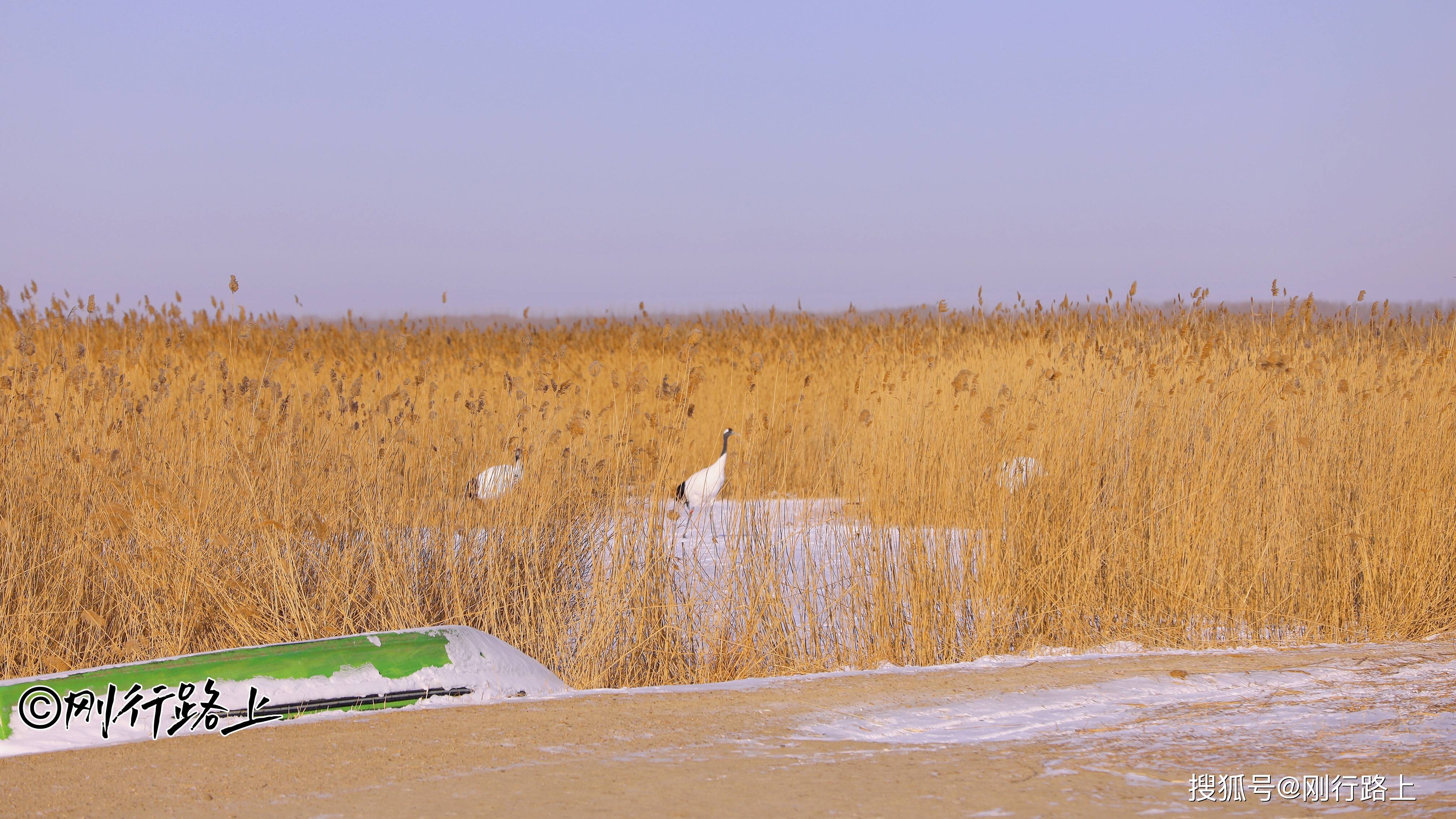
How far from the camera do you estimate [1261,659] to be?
14.4ft

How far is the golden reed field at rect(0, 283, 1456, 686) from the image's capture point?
487 centimetres

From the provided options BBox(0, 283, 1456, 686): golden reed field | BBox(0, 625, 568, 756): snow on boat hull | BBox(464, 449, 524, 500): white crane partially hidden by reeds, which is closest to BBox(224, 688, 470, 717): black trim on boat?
BBox(0, 625, 568, 756): snow on boat hull

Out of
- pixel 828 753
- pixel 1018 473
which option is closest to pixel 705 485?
pixel 1018 473

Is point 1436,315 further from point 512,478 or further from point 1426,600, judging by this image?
point 512,478

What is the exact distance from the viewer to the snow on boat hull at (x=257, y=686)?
345 centimetres

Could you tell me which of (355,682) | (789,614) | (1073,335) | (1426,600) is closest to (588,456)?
(789,614)

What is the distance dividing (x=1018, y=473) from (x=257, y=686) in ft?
11.9

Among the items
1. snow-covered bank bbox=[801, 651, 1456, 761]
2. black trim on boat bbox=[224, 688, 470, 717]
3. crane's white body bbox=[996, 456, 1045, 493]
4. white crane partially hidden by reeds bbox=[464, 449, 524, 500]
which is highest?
white crane partially hidden by reeds bbox=[464, 449, 524, 500]

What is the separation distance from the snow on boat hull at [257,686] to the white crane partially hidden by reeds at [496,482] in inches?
56.3

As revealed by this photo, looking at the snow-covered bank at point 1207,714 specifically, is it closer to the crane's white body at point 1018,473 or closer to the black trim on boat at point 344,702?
the black trim on boat at point 344,702

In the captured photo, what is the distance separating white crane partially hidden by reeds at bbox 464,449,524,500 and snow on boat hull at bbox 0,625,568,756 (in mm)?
1431

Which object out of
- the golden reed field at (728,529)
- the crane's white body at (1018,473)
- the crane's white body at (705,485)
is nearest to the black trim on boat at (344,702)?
the golden reed field at (728,529)

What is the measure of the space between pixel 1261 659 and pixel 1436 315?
20.0 feet

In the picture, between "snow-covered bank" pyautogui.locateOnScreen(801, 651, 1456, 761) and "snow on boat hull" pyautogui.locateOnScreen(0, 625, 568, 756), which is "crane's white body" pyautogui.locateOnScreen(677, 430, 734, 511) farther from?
"snow-covered bank" pyautogui.locateOnScreen(801, 651, 1456, 761)
